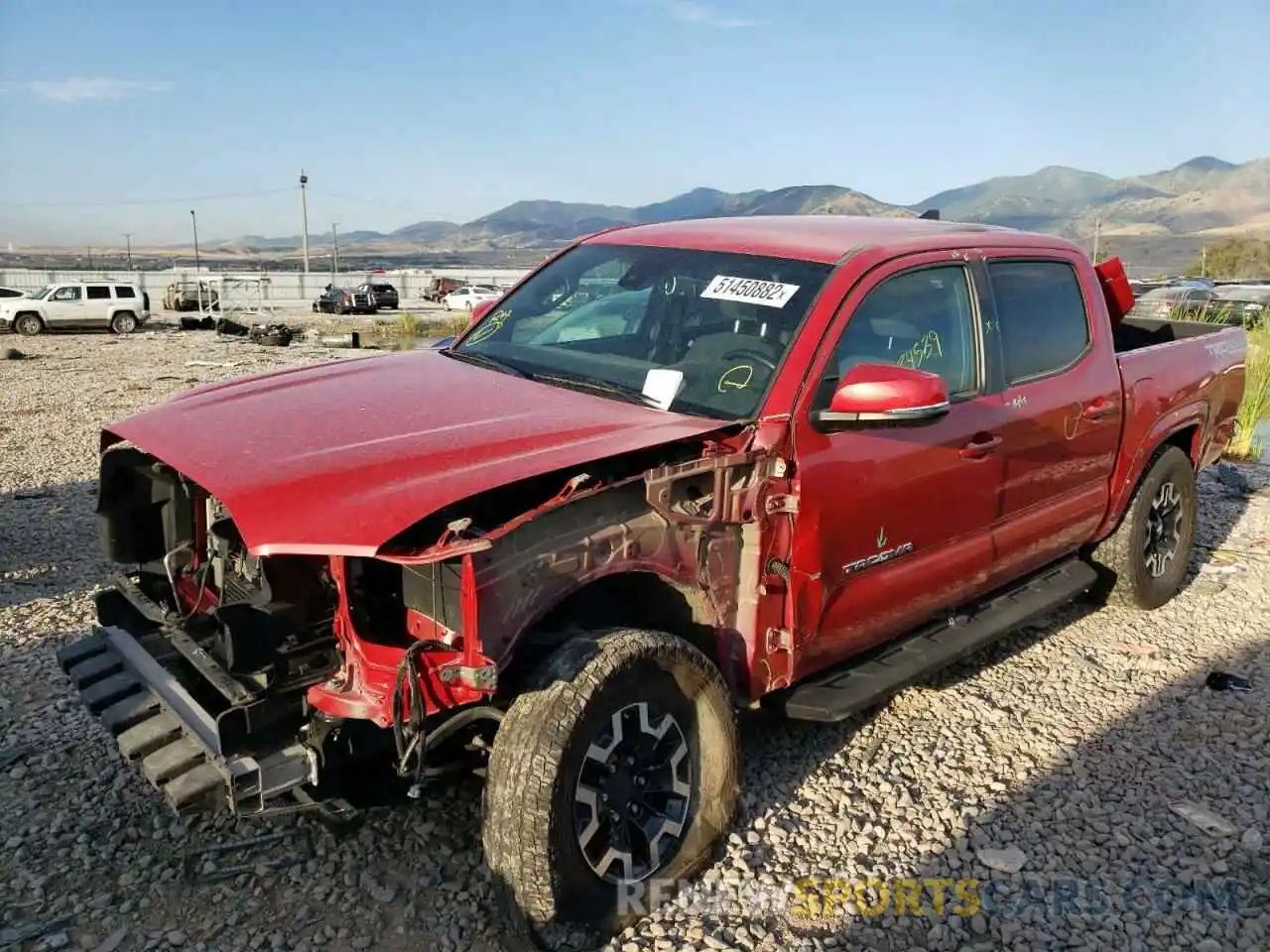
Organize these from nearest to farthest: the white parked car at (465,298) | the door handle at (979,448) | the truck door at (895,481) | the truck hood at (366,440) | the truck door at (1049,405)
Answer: the truck hood at (366,440), the truck door at (895,481), the door handle at (979,448), the truck door at (1049,405), the white parked car at (465,298)

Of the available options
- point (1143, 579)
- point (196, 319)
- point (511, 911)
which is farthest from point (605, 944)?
point (196, 319)

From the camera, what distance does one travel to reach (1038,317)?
175 inches

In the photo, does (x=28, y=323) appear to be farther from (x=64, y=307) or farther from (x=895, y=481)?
(x=895, y=481)

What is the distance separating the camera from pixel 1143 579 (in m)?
5.52

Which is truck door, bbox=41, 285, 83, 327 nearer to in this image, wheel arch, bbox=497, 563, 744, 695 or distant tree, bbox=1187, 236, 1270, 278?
wheel arch, bbox=497, 563, 744, 695

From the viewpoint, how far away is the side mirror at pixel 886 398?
10.2 ft

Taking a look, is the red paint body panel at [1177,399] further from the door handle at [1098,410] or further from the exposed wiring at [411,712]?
the exposed wiring at [411,712]

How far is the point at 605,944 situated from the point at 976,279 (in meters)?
2.89

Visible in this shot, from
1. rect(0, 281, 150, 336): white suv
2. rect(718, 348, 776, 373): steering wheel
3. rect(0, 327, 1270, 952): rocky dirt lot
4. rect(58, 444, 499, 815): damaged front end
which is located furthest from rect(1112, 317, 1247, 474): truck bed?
rect(0, 281, 150, 336): white suv

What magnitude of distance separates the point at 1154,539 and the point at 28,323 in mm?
31487

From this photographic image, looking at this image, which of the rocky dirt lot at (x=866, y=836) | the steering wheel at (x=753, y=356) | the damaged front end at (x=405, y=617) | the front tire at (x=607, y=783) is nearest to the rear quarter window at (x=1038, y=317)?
the steering wheel at (x=753, y=356)

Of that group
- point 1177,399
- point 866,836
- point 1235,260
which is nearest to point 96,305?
point 1177,399

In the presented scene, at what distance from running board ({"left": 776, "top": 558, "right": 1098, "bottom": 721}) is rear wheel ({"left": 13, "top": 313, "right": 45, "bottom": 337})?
103ft

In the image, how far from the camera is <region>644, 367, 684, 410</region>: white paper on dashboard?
3369 mm
